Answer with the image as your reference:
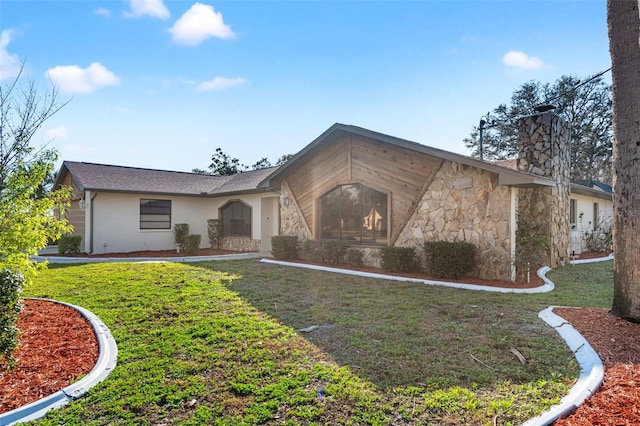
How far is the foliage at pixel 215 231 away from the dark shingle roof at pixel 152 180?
1495 millimetres

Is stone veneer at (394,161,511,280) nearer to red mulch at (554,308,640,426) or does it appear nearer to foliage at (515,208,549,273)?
foliage at (515,208,549,273)

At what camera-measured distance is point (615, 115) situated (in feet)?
17.0

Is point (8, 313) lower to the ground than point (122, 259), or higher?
higher

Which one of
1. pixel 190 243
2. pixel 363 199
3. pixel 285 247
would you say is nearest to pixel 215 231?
pixel 190 243

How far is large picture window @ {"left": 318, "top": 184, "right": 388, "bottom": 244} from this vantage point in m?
11.2

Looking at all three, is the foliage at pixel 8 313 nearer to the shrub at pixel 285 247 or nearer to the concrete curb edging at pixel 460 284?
the concrete curb edging at pixel 460 284

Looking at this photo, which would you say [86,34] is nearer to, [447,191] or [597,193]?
[447,191]

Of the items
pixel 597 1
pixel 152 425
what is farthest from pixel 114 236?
pixel 597 1

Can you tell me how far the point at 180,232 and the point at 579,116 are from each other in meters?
30.6

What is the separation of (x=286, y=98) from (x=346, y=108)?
9.44 feet

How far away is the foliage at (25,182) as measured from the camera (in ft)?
16.9

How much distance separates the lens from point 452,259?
891 cm

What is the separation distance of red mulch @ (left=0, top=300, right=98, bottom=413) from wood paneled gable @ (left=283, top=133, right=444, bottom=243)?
26.3 ft

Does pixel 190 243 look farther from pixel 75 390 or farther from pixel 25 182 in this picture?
pixel 75 390
